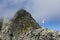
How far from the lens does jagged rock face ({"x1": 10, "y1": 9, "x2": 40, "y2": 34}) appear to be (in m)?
107

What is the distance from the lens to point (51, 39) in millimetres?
101625

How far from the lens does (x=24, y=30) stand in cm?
10625

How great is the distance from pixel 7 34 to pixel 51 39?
1050 centimetres

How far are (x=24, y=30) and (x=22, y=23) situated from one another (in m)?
2.48

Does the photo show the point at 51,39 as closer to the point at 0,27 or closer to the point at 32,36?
the point at 32,36

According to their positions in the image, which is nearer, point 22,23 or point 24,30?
point 24,30

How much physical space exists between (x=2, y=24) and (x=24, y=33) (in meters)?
5.87

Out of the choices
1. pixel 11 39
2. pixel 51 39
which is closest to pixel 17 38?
pixel 11 39

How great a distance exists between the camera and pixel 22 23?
10812 cm

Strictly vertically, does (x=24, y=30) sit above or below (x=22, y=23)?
below

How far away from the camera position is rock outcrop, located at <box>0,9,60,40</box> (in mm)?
102250

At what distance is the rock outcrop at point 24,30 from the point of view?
10225 cm

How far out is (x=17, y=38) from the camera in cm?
10450

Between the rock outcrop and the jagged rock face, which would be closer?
the rock outcrop
